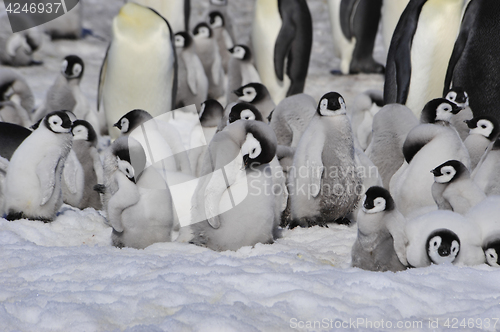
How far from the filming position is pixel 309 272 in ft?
9.31

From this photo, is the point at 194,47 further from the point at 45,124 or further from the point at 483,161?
the point at 483,161

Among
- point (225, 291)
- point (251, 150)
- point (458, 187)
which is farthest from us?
point (458, 187)

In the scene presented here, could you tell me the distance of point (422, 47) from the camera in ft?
21.0

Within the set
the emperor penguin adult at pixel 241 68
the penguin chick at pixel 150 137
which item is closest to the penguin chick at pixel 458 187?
the penguin chick at pixel 150 137

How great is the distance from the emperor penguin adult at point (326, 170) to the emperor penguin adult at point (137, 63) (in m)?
3.51

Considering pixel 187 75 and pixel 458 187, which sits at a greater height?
pixel 458 187

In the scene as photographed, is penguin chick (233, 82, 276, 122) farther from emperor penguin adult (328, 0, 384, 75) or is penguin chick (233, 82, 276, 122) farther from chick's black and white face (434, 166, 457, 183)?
emperor penguin adult (328, 0, 384, 75)

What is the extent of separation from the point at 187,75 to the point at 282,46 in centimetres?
161

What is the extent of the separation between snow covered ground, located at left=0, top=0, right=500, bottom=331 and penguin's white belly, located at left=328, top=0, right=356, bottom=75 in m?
8.26

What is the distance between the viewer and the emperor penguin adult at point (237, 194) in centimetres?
333

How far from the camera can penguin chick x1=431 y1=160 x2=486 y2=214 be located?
343cm

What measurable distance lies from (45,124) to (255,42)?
19.6 feet

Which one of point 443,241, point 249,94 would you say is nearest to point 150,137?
point 249,94

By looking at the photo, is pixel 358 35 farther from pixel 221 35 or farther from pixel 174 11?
pixel 174 11
